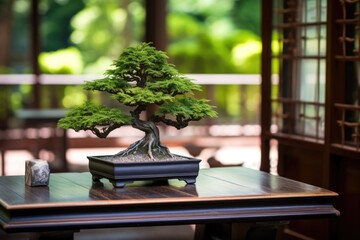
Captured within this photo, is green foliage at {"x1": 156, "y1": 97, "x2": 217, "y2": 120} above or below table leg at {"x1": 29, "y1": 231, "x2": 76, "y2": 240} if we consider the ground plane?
above

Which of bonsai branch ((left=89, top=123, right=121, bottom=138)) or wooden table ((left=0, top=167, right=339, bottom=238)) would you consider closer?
wooden table ((left=0, top=167, right=339, bottom=238))

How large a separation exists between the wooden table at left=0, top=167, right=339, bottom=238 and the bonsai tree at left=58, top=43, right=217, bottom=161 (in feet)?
0.56

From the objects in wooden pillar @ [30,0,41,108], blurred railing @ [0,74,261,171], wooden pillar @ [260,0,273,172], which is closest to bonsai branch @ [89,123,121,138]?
wooden pillar @ [260,0,273,172]

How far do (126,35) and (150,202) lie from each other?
36.7ft

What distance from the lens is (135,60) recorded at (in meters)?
3.70

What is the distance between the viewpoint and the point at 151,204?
Answer: 11.0 feet

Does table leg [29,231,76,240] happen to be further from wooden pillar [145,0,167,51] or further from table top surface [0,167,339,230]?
wooden pillar [145,0,167,51]

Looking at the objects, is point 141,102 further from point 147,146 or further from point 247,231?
point 247,231

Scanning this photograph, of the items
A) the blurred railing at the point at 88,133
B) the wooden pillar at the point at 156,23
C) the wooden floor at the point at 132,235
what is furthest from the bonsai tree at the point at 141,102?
the wooden pillar at the point at 156,23

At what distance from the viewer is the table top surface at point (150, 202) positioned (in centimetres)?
325

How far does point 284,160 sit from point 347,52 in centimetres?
94

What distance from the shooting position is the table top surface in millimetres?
3246

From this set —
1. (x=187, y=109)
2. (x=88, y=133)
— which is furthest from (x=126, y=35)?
(x=187, y=109)

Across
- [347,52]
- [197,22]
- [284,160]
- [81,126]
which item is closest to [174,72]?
[81,126]
